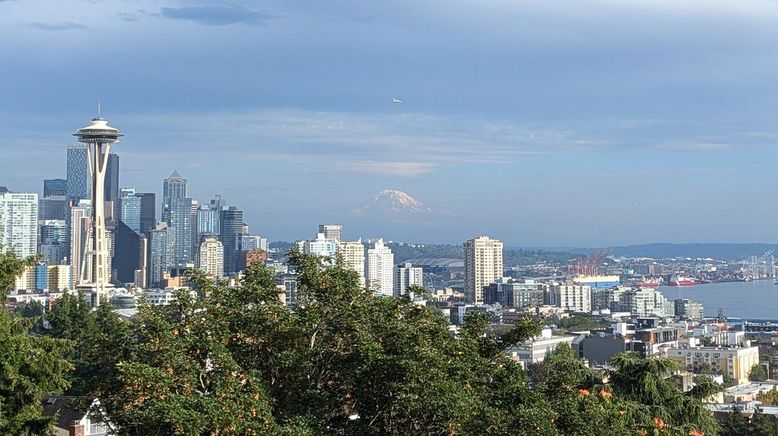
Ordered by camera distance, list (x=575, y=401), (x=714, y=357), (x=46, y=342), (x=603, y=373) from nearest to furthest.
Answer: (x=575, y=401) < (x=46, y=342) < (x=603, y=373) < (x=714, y=357)

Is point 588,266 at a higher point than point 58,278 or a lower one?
higher

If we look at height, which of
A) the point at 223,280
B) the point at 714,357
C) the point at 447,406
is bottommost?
the point at 714,357

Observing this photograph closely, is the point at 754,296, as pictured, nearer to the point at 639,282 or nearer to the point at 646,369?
the point at 639,282

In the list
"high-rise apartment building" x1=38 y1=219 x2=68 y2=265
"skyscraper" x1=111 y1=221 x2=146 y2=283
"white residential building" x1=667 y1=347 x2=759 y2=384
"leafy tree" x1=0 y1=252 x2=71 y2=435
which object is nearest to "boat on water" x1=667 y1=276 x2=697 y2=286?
"skyscraper" x1=111 y1=221 x2=146 y2=283

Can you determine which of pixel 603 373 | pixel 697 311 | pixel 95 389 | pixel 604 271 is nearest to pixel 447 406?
pixel 95 389

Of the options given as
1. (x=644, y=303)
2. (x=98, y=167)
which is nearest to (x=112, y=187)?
(x=644, y=303)

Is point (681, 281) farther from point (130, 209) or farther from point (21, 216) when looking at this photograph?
point (21, 216)

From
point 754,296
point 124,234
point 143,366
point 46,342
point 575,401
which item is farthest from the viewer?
point 754,296
